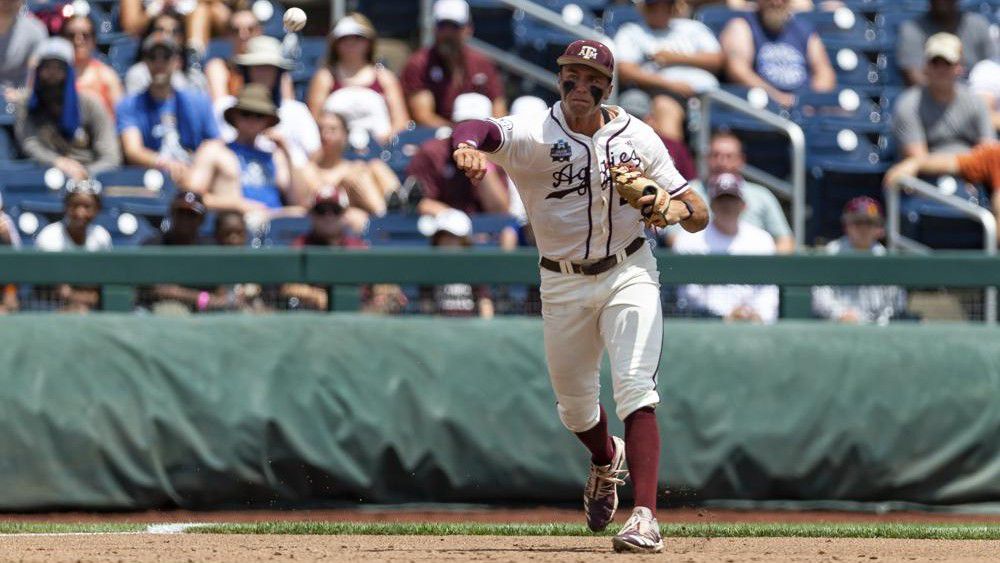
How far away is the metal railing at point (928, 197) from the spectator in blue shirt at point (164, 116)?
178 inches

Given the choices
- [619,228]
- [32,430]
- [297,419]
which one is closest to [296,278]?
[297,419]

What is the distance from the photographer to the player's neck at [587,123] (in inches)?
236

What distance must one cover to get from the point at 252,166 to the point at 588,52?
474cm

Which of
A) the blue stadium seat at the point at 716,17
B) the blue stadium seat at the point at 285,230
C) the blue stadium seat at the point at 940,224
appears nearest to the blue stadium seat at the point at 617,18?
the blue stadium seat at the point at 716,17

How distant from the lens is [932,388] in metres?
8.51

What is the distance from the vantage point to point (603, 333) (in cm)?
615

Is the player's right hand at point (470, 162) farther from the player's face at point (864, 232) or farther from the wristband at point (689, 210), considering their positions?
the player's face at point (864, 232)

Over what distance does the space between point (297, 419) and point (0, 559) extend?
109 inches

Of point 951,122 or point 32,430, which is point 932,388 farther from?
point 32,430

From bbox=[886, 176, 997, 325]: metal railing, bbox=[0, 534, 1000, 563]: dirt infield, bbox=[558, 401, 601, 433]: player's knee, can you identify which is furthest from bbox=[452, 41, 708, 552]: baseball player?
bbox=[886, 176, 997, 325]: metal railing

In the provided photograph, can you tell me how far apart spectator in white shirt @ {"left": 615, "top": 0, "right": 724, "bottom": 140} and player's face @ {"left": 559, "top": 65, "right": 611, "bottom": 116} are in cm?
520

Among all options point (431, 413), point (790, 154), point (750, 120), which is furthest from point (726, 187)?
point (431, 413)

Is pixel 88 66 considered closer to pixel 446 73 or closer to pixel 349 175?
pixel 349 175

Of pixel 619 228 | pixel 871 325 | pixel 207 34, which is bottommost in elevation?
pixel 871 325
